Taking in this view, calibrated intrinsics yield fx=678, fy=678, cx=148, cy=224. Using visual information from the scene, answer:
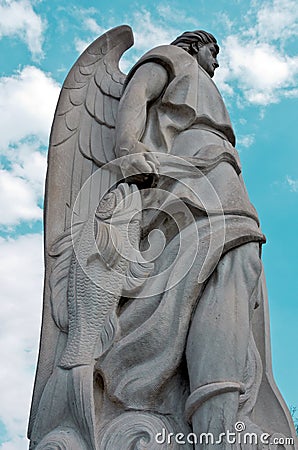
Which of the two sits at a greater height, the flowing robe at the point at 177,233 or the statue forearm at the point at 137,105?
the statue forearm at the point at 137,105

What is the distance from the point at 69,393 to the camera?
3.37m

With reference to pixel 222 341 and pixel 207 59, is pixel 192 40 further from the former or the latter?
pixel 222 341

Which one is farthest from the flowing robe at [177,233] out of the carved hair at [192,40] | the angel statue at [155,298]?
the carved hair at [192,40]

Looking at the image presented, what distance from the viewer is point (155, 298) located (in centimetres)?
365

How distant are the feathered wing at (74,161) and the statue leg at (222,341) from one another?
76cm

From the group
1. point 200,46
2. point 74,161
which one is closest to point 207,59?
point 200,46

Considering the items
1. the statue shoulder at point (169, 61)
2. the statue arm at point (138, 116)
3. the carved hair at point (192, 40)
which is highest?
the carved hair at point (192, 40)

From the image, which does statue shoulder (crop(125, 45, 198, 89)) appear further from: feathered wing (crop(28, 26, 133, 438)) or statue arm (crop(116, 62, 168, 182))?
feathered wing (crop(28, 26, 133, 438))

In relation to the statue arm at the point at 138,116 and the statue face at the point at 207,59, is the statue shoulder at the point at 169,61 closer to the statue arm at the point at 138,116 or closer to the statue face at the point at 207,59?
the statue arm at the point at 138,116

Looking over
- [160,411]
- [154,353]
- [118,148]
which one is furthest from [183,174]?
[160,411]

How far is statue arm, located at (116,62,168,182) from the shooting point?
3.93 meters

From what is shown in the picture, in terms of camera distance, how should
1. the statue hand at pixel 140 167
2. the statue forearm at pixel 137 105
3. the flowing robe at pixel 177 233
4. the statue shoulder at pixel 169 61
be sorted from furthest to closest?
the statue shoulder at pixel 169 61 → the statue forearm at pixel 137 105 → the statue hand at pixel 140 167 → the flowing robe at pixel 177 233

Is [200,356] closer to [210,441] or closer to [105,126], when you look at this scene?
[210,441]

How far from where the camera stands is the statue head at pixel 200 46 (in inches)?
202
